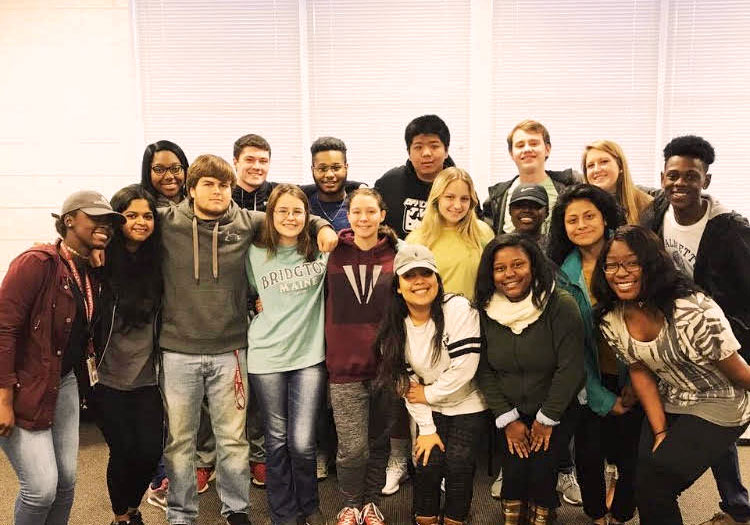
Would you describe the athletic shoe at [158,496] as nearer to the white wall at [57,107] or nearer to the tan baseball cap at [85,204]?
the tan baseball cap at [85,204]

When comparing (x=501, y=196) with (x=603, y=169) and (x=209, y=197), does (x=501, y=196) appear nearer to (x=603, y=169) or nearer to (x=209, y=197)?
(x=603, y=169)

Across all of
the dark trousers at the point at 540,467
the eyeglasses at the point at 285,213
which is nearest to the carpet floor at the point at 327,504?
the dark trousers at the point at 540,467

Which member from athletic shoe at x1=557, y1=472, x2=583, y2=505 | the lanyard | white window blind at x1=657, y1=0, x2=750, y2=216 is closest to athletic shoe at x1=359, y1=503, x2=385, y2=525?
athletic shoe at x1=557, y1=472, x2=583, y2=505

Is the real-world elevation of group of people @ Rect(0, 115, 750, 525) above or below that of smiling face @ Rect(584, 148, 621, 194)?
below

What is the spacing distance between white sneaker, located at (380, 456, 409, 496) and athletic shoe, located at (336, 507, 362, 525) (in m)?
0.33

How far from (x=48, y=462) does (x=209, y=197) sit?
1105 mm

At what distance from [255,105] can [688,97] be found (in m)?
3.06

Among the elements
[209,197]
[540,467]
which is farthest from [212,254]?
[540,467]

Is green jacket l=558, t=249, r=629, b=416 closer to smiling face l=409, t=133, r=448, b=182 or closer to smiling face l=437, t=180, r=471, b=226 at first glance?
smiling face l=437, t=180, r=471, b=226

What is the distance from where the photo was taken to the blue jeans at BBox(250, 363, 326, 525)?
7.83 feet

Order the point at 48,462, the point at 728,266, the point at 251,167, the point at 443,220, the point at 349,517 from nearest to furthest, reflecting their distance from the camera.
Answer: the point at 48,462 → the point at 728,266 → the point at 349,517 → the point at 443,220 → the point at 251,167

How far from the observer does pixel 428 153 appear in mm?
2914

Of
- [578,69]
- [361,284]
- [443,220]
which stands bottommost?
[361,284]

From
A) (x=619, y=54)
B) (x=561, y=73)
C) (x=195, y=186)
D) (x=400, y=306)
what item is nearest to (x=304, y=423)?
(x=400, y=306)
